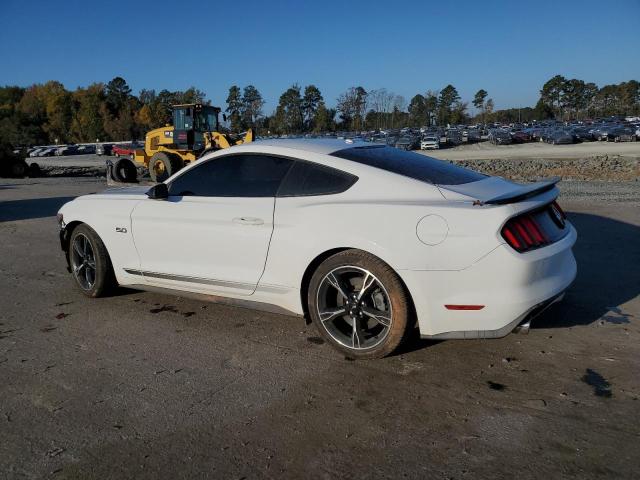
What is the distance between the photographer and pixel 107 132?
105 metres

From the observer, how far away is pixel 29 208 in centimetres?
1268

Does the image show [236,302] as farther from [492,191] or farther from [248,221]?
[492,191]

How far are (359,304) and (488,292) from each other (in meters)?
0.86

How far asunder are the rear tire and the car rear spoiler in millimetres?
16698

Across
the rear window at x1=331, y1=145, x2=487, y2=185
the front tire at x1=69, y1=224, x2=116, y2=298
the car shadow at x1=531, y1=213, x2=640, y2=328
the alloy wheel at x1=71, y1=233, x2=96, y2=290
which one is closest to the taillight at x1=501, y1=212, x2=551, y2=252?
the rear window at x1=331, y1=145, x2=487, y2=185

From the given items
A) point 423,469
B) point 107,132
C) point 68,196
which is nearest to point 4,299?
point 423,469

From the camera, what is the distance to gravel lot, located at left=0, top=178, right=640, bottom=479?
2658 mm

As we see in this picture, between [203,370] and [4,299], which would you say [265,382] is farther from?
[4,299]

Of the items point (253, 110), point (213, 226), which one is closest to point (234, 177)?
point (213, 226)

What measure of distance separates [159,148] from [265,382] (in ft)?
64.8

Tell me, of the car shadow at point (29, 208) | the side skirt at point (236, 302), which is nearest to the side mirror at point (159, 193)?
the side skirt at point (236, 302)

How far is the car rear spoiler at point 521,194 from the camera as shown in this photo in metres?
3.49

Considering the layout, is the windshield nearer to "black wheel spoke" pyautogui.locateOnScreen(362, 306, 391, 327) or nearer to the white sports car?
the white sports car

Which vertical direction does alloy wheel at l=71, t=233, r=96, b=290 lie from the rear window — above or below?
below
